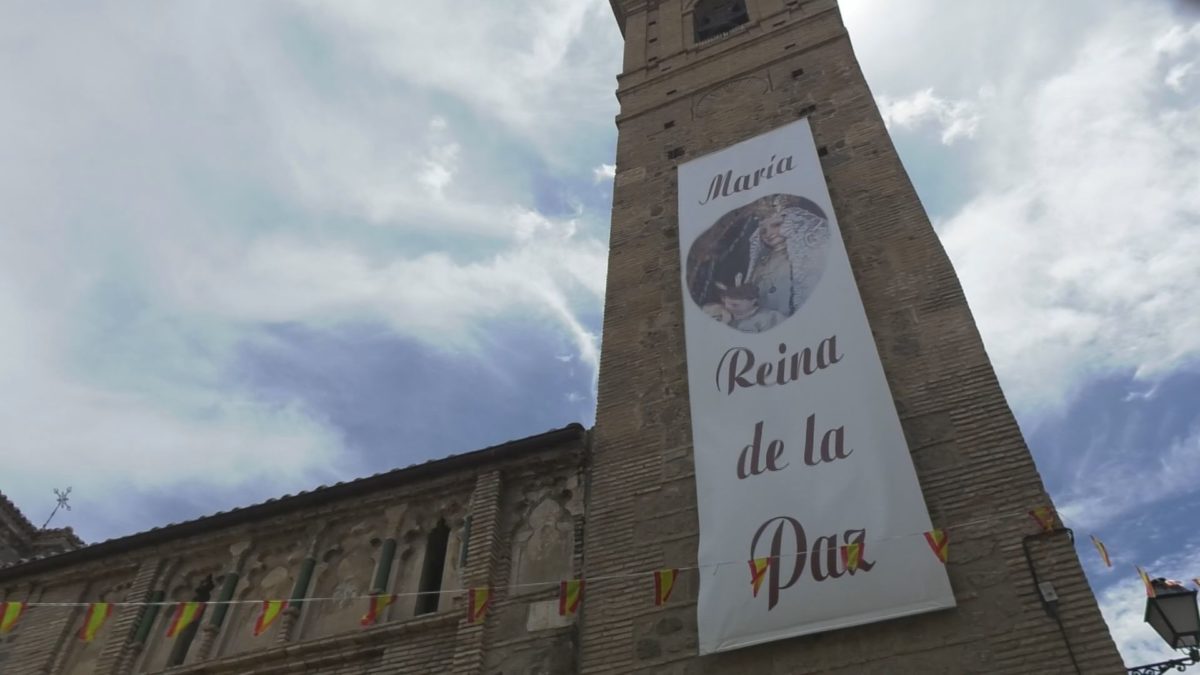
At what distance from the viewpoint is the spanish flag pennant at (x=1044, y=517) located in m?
6.12

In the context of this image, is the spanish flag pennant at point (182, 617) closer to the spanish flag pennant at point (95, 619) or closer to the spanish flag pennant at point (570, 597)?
the spanish flag pennant at point (95, 619)

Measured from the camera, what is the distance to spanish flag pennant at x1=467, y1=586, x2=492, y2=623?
7.71 meters

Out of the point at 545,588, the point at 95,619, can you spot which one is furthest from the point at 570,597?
the point at 95,619

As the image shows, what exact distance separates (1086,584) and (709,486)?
2.85 metres

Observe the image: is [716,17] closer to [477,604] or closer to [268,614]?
[477,604]

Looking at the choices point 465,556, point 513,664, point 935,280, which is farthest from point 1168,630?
point 465,556

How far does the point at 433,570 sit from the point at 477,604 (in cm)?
106

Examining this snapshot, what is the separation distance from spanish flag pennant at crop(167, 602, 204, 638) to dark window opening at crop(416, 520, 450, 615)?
7.81 ft

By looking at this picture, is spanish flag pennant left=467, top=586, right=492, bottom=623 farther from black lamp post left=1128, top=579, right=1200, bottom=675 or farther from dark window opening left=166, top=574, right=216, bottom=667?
black lamp post left=1128, top=579, right=1200, bottom=675

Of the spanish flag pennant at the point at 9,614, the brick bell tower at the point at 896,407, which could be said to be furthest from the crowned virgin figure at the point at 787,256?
the spanish flag pennant at the point at 9,614

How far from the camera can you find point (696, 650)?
6.58 metres

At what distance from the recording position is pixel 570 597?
744 centimetres

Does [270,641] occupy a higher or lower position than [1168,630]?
higher

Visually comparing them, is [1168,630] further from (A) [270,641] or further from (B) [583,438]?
(A) [270,641]
